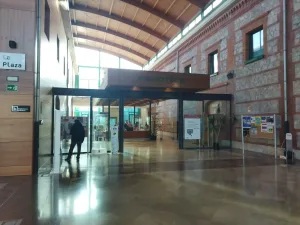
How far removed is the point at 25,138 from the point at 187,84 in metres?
6.88

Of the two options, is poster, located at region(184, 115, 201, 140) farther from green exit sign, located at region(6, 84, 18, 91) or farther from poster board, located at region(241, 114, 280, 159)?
green exit sign, located at region(6, 84, 18, 91)

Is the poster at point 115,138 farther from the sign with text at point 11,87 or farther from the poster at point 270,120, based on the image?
the poster at point 270,120

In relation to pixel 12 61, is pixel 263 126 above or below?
below

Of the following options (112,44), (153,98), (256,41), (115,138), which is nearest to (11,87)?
(115,138)

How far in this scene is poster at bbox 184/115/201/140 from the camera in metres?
11.1

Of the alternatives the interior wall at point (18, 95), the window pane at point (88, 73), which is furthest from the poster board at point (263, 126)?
the window pane at point (88, 73)

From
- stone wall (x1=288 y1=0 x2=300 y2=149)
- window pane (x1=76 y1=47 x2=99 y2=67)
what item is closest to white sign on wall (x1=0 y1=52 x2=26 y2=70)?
stone wall (x1=288 y1=0 x2=300 y2=149)

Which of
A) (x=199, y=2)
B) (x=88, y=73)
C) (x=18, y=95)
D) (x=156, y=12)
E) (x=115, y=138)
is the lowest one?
(x=115, y=138)

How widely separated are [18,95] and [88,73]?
24569mm

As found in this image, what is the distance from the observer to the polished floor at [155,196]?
364 centimetres

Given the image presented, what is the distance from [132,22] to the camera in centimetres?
1869

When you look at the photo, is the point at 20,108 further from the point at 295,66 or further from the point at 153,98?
the point at 295,66

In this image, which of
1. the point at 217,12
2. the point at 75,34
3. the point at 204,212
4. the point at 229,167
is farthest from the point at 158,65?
the point at 204,212

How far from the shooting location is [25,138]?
6504 mm
